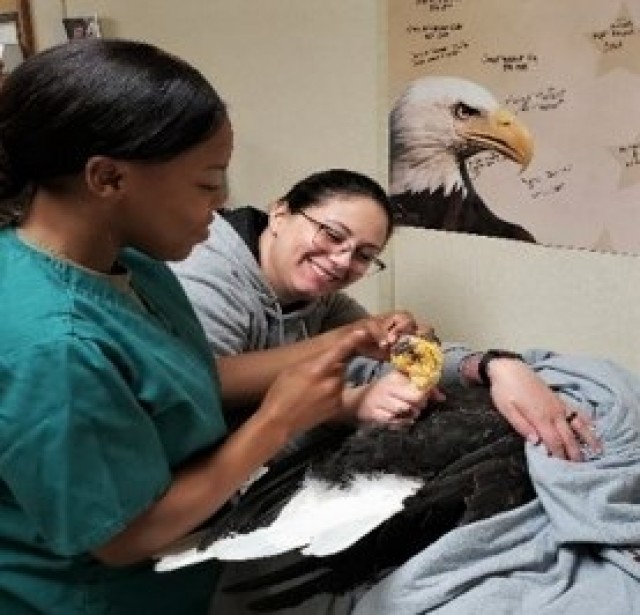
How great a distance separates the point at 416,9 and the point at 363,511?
1027 millimetres

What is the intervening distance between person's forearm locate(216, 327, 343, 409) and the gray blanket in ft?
1.09

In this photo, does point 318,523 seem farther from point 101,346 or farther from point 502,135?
point 502,135

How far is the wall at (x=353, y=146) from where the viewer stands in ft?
4.91

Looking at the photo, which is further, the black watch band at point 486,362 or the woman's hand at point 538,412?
the black watch band at point 486,362

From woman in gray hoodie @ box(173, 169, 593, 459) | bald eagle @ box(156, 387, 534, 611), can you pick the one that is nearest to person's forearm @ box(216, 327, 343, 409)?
woman in gray hoodie @ box(173, 169, 593, 459)

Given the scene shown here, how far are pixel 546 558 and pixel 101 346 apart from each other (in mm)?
553

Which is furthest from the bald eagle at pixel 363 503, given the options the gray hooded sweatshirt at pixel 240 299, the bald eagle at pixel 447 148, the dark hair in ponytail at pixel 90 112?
the bald eagle at pixel 447 148

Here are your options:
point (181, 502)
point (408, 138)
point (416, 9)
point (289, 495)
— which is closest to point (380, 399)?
point (289, 495)

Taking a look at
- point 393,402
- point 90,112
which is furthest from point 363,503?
point 90,112

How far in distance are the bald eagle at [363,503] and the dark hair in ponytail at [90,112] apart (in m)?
0.42

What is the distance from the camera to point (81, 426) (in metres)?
0.73

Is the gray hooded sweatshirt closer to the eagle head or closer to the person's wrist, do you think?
the person's wrist

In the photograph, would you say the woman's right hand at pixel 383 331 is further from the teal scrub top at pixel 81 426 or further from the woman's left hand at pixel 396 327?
the teal scrub top at pixel 81 426

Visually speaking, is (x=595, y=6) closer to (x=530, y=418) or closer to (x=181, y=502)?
(x=530, y=418)
